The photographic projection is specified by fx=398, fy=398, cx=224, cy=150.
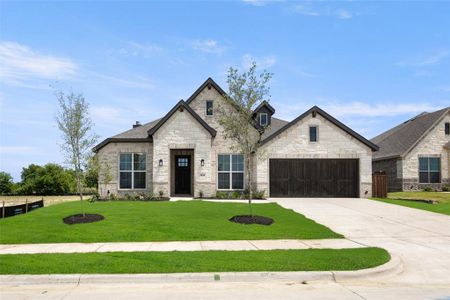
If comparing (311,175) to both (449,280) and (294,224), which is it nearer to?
(294,224)

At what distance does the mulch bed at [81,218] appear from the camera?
48.4ft

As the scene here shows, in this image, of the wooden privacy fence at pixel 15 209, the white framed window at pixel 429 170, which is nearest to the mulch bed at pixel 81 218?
the wooden privacy fence at pixel 15 209

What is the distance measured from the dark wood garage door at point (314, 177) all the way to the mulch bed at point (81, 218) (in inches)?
507

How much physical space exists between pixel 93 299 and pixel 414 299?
214 inches

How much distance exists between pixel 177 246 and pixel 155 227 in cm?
289

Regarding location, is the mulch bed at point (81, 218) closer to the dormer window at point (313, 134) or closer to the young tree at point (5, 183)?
the dormer window at point (313, 134)

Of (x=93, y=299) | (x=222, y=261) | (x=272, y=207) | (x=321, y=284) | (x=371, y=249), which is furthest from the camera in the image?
(x=272, y=207)

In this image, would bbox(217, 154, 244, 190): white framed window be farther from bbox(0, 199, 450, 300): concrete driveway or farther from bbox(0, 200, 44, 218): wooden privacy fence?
bbox(0, 199, 450, 300): concrete driveway

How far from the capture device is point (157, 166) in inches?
980

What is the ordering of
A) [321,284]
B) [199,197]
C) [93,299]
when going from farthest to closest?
[199,197]
[321,284]
[93,299]

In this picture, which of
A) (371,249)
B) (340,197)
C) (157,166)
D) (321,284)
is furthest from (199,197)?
(321,284)

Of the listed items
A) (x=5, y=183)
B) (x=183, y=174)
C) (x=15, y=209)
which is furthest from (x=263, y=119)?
(x=5, y=183)

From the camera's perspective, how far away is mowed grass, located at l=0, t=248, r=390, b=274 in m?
8.27

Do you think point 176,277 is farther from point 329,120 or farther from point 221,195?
point 329,120
